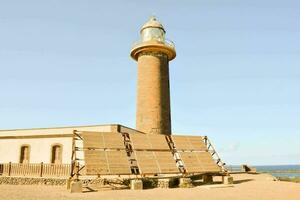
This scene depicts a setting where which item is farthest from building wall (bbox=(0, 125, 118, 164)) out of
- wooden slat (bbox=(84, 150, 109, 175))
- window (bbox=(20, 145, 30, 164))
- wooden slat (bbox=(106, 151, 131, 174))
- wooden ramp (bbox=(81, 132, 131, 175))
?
wooden slat (bbox=(84, 150, 109, 175))

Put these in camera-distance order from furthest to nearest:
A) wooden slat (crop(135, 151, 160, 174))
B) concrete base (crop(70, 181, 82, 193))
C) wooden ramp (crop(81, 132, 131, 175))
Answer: wooden slat (crop(135, 151, 160, 174)) → wooden ramp (crop(81, 132, 131, 175)) → concrete base (crop(70, 181, 82, 193))

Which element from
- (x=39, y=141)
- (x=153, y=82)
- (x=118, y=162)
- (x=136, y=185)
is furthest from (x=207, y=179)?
(x=39, y=141)

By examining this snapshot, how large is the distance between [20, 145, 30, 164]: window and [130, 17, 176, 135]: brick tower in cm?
944

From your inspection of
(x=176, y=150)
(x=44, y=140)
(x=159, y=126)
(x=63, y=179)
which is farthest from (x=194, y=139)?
(x=44, y=140)

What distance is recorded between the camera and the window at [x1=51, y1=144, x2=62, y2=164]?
2222 centimetres

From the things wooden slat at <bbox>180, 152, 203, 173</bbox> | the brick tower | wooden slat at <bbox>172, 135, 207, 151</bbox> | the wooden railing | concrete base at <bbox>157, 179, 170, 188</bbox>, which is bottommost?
concrete base at <bbox>157, 179, 170, 188</bbox>

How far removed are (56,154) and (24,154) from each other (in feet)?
10.4

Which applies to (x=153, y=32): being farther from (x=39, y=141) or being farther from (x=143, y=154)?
(x=143, y=154)

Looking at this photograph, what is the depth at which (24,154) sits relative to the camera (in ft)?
77.3

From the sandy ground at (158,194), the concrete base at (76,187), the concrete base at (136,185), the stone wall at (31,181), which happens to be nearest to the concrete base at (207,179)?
the sandy ground at (158,194)

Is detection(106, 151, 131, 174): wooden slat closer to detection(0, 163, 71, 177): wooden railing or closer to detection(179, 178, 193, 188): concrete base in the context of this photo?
detection(179, 178, 193, 188): concrete base

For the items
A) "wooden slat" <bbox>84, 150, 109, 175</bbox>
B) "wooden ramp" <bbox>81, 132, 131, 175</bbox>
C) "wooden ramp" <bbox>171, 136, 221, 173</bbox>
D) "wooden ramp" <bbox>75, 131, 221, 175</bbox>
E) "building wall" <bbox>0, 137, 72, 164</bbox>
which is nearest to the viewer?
"wooden slat" <bbox>84, 150, 109, 175</bbox>

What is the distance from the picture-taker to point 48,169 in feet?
63.5

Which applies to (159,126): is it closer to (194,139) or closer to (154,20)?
(194,139)
